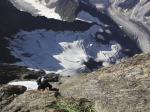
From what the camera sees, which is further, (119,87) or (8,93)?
(8,93)

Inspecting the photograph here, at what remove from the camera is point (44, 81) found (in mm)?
27844

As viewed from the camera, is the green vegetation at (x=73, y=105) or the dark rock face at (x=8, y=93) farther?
the dark rock face at (x=8, y=93)

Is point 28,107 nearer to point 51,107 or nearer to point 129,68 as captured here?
point 51,107

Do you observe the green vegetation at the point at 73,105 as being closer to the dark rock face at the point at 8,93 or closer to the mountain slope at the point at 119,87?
the mountain slope at the point at 119,87

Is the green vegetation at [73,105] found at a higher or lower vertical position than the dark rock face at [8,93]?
lower

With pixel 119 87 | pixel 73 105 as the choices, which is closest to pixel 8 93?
pixel 73 105

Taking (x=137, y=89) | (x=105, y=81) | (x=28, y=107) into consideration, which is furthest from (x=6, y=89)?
(x=137, y=89)

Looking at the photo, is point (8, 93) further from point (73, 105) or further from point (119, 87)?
point (119, 87)

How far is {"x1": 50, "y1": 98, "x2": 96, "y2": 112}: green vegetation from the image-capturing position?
15.8 meters

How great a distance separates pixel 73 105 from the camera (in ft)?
53.0

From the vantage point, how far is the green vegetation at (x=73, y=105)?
1576 centimetres

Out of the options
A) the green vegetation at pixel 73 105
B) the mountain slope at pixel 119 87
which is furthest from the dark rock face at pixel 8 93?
the green vegetation at pixel 73 105

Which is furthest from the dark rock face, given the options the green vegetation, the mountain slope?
the green vegetation

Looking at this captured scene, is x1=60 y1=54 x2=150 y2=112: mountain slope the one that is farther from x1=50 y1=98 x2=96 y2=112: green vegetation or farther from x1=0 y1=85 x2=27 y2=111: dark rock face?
x1=0 y1=85 x2=27 y2=111: dark rock face
